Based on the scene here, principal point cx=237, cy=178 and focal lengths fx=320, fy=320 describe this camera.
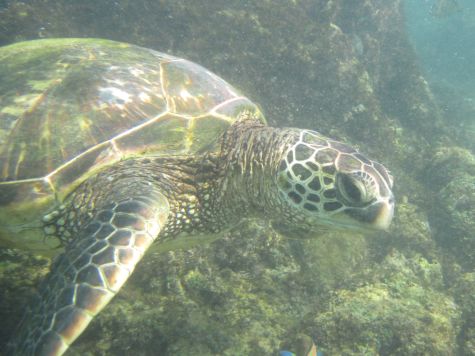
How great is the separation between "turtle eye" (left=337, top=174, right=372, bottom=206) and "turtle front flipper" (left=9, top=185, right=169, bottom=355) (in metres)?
1.14

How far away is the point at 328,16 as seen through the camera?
6711 millimetres

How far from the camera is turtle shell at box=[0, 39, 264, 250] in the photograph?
2.18 metres

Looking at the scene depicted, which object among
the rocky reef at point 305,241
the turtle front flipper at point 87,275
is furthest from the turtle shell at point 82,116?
the rocky reef at point 305,241

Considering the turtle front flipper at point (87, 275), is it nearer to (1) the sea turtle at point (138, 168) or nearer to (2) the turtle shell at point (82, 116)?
(1) the sea turtle at point (138, 168)

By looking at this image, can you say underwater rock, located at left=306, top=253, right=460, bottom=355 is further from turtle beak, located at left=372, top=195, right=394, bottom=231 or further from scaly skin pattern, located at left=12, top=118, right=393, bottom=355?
turtle beak, located at left=372, top=195, right=394, bottom=231

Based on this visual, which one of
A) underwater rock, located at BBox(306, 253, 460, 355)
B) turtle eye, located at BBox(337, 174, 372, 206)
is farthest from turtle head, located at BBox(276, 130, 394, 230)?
underwater rock, located at BBox(306, 253, 460, 355)

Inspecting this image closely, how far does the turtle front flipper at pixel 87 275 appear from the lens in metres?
1.42

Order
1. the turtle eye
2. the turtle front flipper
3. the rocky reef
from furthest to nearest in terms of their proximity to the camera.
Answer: the rocky reef
the turtle eye
the turtle front flipper

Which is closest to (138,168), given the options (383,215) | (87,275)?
(87,275)

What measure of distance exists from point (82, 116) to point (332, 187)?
1843mm

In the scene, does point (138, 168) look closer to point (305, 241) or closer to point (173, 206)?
point (173, 206)

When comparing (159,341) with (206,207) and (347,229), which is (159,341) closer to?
(206,207)

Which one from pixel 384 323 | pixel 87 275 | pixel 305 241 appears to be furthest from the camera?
pixel 305 241

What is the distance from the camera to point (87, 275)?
1.55m
